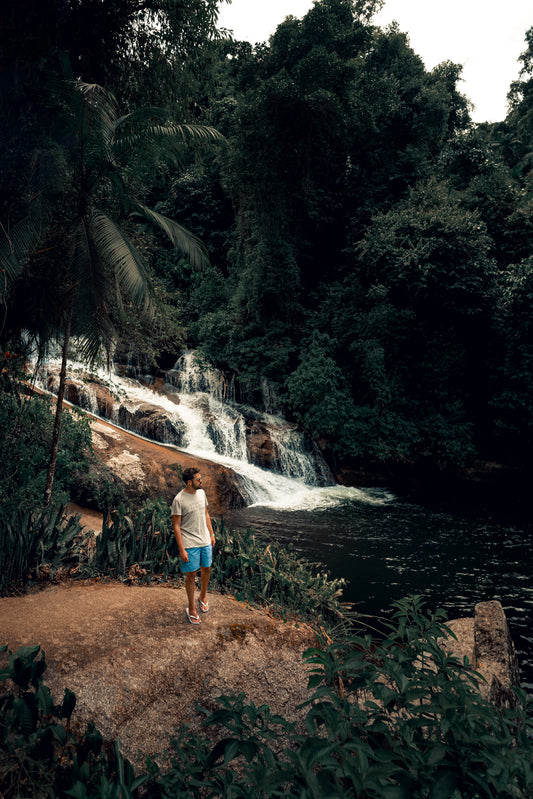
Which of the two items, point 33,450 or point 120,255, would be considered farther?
point 33,450

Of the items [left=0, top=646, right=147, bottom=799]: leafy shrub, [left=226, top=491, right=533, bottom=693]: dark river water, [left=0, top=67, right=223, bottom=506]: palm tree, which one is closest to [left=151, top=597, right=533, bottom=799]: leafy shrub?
[left=0, top=646, right=147, bottom=799]: leafy shrub

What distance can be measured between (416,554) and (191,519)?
6.65 meters

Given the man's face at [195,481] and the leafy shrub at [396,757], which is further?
the man's face at [195,481]

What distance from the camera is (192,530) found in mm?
4410

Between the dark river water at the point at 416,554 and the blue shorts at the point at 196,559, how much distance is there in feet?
11.9

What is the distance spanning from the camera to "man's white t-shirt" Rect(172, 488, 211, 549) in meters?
4.39

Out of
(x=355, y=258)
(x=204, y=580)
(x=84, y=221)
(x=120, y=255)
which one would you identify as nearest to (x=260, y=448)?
(x=120, y=255)

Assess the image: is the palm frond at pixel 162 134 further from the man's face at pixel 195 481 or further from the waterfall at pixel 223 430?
the man's face at pixel 195 481

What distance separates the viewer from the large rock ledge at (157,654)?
3299 millimetres

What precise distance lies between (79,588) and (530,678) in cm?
540

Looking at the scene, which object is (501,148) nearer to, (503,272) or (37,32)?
(503,272)

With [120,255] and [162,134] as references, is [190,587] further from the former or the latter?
[162,134]

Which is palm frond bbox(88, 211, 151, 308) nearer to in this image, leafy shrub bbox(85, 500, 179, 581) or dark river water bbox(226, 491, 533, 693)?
leafy shrub bbox(85, 500, 179, 581)

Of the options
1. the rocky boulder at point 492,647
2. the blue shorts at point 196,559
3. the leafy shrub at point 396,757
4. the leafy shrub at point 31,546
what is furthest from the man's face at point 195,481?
the rocky boulder at point 492,647
